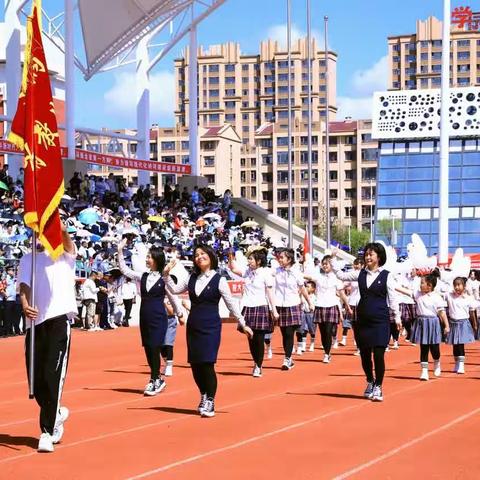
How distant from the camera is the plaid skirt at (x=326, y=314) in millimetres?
20375

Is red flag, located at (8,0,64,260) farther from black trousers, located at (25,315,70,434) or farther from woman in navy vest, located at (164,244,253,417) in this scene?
woman in navy vest, located at (164,244,253,417)

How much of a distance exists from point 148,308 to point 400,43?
17115cm

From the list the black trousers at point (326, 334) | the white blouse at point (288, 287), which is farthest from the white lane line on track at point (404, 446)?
the black trousers at point (326, 334)

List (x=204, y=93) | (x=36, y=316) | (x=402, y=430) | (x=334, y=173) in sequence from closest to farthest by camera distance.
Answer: (x=36, y=316), (x=402, y=430), (x=334, y=173), (x=204, y=93)

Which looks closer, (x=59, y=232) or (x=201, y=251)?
(x=59, y=232)

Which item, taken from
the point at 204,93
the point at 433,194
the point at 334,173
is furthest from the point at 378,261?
the point at 204,93

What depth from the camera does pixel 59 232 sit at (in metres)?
9.59

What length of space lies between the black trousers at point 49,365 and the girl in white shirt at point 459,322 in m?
9.01

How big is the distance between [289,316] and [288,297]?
0.34 m

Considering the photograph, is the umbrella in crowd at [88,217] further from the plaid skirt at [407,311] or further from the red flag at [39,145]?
the red flag at [39,145]

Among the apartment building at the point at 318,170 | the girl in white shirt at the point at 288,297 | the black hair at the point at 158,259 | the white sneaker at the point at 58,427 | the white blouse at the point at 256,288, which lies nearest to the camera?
the white sneaker at the point at 58,427

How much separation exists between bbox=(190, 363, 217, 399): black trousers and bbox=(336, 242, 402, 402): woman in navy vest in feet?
7.69

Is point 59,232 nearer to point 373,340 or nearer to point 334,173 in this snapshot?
point 373,340

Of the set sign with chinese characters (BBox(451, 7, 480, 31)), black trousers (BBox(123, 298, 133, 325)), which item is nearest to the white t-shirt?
black trousers (BBox(123, 298, 133, 325))
